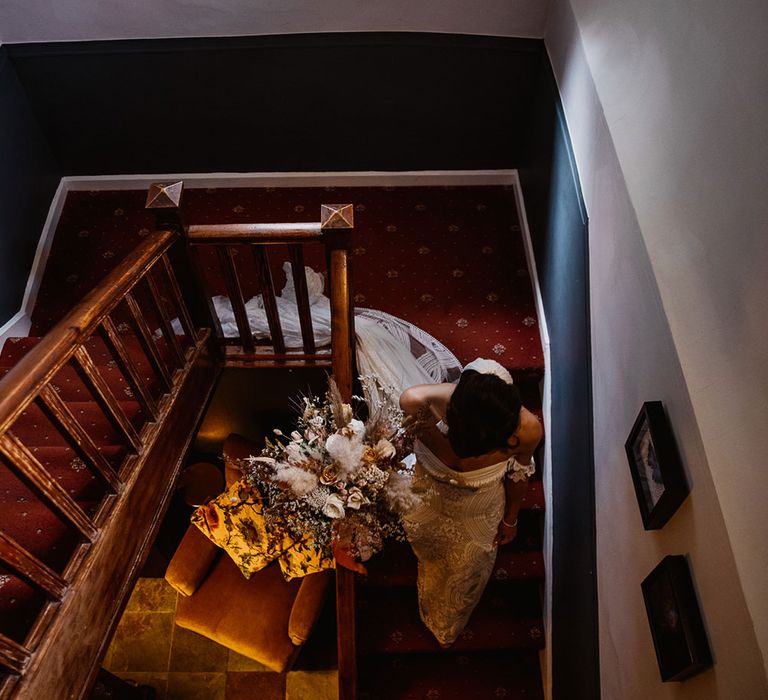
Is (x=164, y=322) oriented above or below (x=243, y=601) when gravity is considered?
above

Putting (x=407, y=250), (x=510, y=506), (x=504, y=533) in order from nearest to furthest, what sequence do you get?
1. (x=510, y=506)
2. (x=504, y=533)
3. (x=407, y=250)

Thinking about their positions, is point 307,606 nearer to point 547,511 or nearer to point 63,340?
point 547,511

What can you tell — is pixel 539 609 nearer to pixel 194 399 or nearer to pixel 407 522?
pixel 407 522

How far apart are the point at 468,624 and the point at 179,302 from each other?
2.49 m

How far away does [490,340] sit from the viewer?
12.9ft

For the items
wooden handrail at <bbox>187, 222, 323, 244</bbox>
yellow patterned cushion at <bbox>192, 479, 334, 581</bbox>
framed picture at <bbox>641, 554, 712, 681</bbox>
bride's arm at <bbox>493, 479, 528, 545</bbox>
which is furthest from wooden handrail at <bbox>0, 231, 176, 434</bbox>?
framed picture at <bbox>641, 554, 712, 681</bbox>

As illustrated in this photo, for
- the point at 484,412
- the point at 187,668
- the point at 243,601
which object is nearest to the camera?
the point at 484,412

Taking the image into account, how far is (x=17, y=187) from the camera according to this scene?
13.8 ft

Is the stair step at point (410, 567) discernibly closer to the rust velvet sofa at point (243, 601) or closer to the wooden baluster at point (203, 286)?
the rust velvet sofa at point (243, 601)

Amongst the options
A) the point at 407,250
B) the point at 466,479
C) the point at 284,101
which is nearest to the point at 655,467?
the point at 466,479

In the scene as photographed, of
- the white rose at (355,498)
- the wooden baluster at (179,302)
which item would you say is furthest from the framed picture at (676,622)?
the wooden baluster at (179,302)

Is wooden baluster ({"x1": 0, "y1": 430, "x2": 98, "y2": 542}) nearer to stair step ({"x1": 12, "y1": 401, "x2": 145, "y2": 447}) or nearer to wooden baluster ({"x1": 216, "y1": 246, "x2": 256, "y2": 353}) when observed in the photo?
stair step ({"x1": 12, "y1": 401, "x2": 145, "y2": 447})

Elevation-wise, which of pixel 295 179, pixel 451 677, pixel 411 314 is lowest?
pixel 451 677

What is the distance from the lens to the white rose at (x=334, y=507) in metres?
2.37
